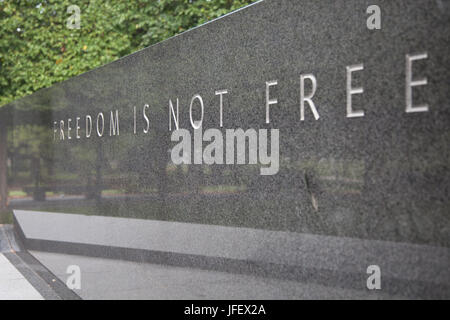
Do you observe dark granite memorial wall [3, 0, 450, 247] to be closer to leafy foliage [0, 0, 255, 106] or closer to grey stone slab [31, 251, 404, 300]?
grey stone slab [31, 251, 404, 300]

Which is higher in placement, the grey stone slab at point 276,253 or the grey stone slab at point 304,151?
the grey stone slab at point 304,151

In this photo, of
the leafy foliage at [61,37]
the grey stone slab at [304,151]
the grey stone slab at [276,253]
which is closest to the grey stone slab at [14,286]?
Result: the grey stone slab at [276,253]

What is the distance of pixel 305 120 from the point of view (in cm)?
363

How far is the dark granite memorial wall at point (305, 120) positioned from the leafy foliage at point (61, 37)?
30.4 feet

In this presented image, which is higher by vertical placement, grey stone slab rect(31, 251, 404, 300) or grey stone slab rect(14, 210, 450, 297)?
grey stone slab rect(14, 210, 450, 297)

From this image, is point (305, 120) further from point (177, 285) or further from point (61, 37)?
point (61, 37)

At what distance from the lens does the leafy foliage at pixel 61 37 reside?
51.2ft

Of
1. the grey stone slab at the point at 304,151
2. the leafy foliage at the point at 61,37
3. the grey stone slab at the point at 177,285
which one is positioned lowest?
the grey stone slab at the point at 177,285

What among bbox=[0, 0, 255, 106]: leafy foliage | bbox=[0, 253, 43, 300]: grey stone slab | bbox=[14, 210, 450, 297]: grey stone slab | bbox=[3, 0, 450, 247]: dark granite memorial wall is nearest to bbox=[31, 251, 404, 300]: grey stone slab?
bbox=[14, 210, 450, 297]: grey stone slab

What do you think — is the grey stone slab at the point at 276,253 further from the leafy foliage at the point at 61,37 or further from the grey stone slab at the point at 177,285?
the leafy foliage at the point at 61,37

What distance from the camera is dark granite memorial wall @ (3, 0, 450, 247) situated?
9.24 feet

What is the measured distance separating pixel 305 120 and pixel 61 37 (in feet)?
46.5

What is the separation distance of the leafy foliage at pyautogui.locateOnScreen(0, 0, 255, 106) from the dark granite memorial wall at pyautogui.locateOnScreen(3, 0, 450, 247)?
927 cm
